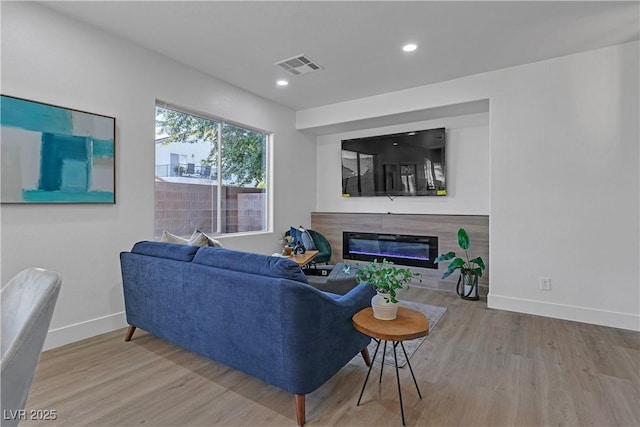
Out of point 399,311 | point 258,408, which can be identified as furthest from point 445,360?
point 258,408

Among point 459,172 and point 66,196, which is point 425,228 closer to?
point 459,172

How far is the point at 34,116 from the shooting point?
2.46 m

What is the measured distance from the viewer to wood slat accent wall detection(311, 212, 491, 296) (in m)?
4.24

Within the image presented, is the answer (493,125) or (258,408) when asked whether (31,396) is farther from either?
(493,125)

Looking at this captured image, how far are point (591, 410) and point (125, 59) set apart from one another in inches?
176

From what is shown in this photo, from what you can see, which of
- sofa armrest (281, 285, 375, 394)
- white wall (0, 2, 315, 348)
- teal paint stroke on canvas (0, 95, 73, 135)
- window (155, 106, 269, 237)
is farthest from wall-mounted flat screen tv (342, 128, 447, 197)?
teal paint stroke on canvas (0, 95, 73, 135)

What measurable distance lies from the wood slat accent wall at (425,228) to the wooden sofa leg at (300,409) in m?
3.28

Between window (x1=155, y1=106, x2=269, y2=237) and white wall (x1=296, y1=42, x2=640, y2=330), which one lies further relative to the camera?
window (x1=155, y1=106, x2=269, y2=237)

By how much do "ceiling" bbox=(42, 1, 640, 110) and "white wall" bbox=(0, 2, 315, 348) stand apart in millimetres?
201

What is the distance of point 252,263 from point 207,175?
98.0 inches

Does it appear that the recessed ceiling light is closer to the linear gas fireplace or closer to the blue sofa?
the blue sofa

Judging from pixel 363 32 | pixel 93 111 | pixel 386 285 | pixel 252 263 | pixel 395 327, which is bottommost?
pixel 395 327

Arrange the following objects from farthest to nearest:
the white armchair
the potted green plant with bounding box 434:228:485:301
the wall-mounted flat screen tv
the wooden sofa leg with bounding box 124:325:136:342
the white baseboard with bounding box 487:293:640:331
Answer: the wall-mounted flat screen tv
the potted green plant with bounding box 434:228:485:301
the white baseboard with bounding box 487:293:640:331
the wooden sofa leg with bounding box 124:325:136:342
the white armchair

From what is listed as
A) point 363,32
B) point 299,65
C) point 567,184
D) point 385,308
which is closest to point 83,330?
point 385,308
